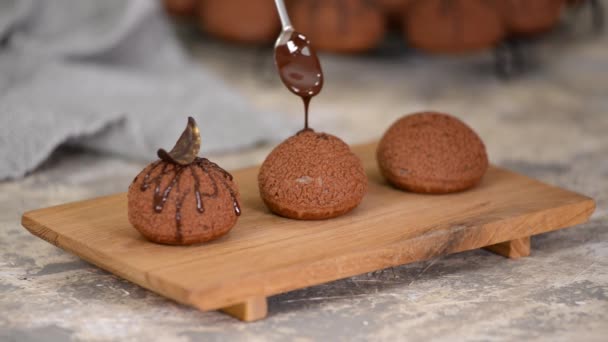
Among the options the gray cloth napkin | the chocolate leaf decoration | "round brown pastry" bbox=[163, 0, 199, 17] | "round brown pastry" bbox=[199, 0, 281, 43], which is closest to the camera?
the chocolate leaf decoration

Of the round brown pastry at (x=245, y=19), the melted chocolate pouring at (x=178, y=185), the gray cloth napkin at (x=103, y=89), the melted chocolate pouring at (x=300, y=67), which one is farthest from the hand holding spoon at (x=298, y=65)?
the round brown pastry at (x=245, y=19)

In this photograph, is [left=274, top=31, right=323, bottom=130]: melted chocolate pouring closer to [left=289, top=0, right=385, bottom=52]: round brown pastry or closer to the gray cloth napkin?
the gray cloth napkin

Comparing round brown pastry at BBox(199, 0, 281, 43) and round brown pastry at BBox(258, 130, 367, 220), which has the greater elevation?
round brown pastry at BBox(199, 0, 281, 43)

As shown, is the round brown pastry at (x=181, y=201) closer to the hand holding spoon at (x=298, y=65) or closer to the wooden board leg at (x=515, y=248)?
the hand holding spoon at (x=298, y=65)

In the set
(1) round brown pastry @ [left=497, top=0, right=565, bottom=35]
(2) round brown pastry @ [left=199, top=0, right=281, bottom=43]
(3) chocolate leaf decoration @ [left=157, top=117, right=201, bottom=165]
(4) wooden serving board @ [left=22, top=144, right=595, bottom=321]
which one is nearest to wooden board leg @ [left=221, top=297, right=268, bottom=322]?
(4) wooden serving board @ [left=22, top=144, right=595, bottom=321]

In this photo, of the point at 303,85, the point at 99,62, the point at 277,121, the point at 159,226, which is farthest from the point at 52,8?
the point at 159,226

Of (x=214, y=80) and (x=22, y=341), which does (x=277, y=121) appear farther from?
(x=22, y=341)
